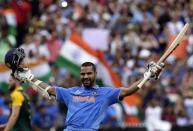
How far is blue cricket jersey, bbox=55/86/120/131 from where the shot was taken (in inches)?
440

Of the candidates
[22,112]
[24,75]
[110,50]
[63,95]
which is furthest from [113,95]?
[110,50]

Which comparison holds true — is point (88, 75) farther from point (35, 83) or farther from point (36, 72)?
point (36, 72)

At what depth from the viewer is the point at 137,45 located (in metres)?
22.4

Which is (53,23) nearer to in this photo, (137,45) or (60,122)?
(137,45)

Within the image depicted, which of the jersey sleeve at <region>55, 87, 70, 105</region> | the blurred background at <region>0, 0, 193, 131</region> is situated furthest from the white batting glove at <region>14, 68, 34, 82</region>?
the blurred background at <region>0, 0, 193, 131</region>

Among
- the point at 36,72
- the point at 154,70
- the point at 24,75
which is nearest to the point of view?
the point at 154,70

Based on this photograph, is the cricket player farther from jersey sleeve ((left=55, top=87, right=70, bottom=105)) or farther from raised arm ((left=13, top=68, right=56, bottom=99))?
raised arm ((left=13, top=68, right=56, bottom=99))

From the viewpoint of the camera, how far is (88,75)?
443 inches

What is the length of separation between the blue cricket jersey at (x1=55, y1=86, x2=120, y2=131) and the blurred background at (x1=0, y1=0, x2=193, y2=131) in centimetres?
614

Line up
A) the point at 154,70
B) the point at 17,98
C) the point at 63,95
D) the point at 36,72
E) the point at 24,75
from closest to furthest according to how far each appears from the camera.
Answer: the point at 154,70
the point at 63,95
the point at 24,75
the point at 17,98
the point at 36,72

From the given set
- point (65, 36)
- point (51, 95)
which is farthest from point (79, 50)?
point (51, 95)

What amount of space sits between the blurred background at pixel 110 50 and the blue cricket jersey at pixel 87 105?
6.14 meters

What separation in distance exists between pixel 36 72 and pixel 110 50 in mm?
2861

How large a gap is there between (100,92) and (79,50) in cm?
911
